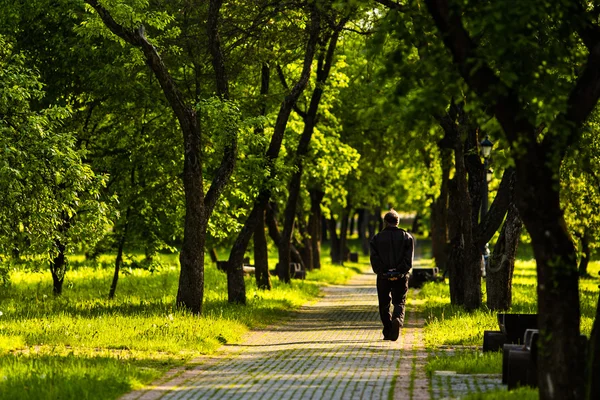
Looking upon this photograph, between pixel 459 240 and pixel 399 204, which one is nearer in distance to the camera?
pixel 459 240

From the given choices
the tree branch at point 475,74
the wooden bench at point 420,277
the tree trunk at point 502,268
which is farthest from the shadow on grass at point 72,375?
the wooden bench at point 420,277

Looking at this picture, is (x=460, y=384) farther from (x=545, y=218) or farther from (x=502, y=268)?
(x=502, y=268)

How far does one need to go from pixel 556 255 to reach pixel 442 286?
2466cm

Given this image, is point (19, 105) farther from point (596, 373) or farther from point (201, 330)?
point (596, 373)

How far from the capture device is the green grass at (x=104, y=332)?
10117 mm

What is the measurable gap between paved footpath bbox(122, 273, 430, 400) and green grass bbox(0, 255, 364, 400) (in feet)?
1.29

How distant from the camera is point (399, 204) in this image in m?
72.0

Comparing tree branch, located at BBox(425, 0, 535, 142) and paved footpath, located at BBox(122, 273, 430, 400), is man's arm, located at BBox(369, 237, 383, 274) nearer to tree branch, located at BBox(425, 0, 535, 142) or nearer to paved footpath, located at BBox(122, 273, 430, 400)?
paved footpath, located at BBox(122, 273, 430, 400)

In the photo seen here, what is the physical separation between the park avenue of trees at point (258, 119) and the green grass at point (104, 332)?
1.06 meters

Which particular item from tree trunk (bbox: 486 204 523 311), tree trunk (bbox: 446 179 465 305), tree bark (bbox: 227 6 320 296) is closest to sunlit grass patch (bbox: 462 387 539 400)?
tree trunk (bbox: 486 204 523 311)

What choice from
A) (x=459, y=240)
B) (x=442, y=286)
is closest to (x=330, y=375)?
(x=459, y=240)

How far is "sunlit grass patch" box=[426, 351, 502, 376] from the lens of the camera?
11.8 metres

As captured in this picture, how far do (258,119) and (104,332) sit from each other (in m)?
6.22

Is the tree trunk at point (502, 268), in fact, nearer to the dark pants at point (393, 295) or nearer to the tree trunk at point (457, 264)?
the tree trunk at point (457, 264)
